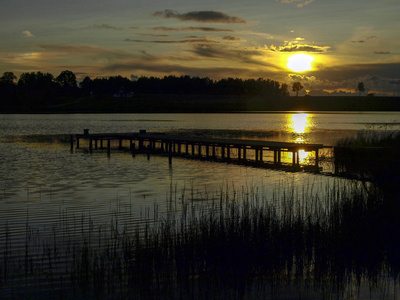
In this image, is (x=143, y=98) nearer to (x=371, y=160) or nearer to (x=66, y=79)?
(x=66, y=79)

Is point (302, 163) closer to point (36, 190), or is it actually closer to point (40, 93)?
point (36, 190)

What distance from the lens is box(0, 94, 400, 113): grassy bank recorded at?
13762cm

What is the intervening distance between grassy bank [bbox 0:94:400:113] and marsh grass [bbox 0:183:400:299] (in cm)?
12955

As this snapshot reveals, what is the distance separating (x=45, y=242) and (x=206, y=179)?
34.2 ft

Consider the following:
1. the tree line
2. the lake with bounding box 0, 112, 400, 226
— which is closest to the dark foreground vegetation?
the tree line

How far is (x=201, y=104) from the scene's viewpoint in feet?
492

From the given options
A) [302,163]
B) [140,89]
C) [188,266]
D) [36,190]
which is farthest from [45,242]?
[140,89]

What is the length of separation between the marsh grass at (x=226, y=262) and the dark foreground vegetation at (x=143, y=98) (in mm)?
129704

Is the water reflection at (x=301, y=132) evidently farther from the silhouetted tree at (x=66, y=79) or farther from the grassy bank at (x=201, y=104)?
the silhouetted tree at (x=66, y=79)

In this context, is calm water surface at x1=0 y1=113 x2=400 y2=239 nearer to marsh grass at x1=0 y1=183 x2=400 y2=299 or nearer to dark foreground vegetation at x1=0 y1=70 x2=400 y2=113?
marsh grass at x1=0 y1=183 x2=400 y2=299

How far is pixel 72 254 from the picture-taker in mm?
8570

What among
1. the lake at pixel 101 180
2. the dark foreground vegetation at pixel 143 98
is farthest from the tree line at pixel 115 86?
the lake at pixel 101 180

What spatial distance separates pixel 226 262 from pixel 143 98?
14722 centimetres

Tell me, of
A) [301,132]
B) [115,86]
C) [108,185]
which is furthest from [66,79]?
[108,185]
